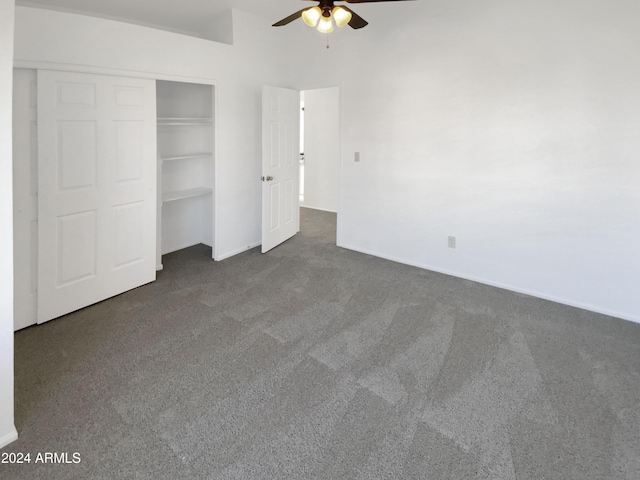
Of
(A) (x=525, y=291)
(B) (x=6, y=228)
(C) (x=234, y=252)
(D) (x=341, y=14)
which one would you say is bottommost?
(A) (x=525, y=291)

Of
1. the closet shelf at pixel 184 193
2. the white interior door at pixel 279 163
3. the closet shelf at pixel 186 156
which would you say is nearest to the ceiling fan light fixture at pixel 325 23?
the white interior door at pixel 279 163

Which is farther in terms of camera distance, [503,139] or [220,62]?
[220,62]

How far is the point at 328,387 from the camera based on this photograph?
94.9 inches

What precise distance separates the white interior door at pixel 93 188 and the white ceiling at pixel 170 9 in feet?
3.31

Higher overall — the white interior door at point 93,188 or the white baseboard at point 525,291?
the white interior door at point 93,188

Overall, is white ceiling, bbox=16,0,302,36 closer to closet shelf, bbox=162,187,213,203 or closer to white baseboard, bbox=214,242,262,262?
closet shelf, bbox=162,187,213,203

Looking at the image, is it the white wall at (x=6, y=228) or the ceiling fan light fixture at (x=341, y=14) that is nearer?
the white wall at (x=6, y=228)

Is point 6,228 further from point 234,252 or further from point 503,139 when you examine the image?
point 503,139

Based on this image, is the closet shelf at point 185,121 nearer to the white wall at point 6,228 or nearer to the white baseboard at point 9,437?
the white wall at point 6,228

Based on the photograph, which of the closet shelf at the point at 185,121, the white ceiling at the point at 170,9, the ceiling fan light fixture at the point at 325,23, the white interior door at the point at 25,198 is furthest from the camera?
the closet shelf at the point at 185,121

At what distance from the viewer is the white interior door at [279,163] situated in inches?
189

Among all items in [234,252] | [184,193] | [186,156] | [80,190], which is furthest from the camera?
[234,252]

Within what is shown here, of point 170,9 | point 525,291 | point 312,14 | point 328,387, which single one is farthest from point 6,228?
point 525,291

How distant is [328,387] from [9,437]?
1.60 metres
